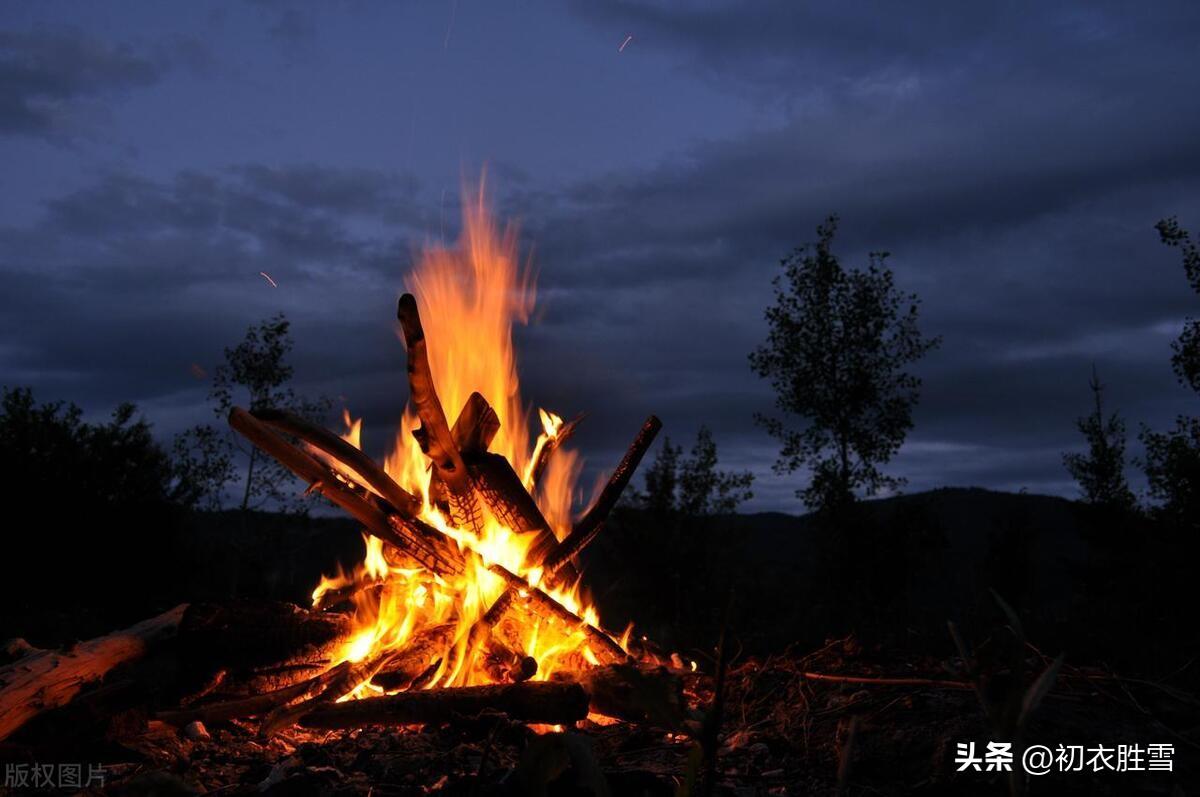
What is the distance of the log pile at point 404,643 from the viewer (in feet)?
15.6

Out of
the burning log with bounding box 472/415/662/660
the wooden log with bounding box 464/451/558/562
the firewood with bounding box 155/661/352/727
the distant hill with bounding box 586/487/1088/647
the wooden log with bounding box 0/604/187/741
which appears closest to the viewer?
the wooden log with bounding box 0/604/187/741

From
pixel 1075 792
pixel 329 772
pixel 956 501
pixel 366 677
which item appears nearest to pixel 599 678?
pixel 366 677

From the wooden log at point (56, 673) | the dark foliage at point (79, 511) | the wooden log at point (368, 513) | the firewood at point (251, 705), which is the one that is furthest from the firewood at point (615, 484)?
the dark foliage at point (79, 511)

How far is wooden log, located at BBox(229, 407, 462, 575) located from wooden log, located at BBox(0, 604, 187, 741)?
4.64 ft

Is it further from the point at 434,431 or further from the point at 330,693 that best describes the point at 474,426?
the point at 330,693

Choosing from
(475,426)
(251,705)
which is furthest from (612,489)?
(251,705)

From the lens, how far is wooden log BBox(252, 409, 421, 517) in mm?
5230

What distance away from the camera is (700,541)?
72.5ft

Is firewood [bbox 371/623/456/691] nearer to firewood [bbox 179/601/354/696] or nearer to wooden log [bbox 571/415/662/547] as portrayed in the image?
firewood [bbox 179/601/354/696]

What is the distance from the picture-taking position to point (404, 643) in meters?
5.52

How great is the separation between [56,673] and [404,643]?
1859 millimetres

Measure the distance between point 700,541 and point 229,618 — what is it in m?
17.6

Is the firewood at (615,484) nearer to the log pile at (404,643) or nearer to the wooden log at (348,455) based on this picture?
the log pile at (404,643)

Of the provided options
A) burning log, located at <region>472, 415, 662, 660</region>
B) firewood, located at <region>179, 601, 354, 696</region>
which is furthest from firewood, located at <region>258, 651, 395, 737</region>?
burning log, located at <region>472, 415, 662, 660</region>
